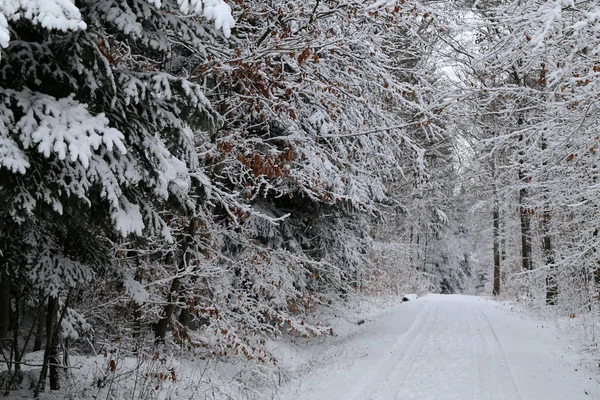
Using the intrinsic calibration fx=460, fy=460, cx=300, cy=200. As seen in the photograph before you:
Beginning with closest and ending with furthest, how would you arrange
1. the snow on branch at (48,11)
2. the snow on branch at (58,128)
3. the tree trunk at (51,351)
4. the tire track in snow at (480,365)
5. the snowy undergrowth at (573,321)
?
the snow on branch at (48,11)
the snow on branch at (58,128)
the tree trunk at (51,351)
the tire track in snow at (480,365)
the snowy undergrowth at (573,321)

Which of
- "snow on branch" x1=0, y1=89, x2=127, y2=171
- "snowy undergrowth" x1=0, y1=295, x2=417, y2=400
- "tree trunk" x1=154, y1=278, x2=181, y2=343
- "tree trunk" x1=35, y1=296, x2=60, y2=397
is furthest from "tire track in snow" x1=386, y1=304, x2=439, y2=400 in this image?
"snow on branch" x1=0, y1=89, x2=127, y2=171

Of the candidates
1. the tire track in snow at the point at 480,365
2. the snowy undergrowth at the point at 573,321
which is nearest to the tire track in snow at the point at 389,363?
the tire track in snow at the point at 480,365

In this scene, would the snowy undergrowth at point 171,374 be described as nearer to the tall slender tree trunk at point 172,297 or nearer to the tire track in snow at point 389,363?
the tall slender tree trunk at point 172,297

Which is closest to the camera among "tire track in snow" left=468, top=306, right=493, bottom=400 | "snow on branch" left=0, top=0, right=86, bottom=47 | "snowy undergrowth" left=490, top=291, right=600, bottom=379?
"snow on branch" left=0, top=0, right=86, bottom=47

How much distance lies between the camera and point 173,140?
4730 mm

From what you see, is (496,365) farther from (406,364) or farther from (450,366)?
(406,364)

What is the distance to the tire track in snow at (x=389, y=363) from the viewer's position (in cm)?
709

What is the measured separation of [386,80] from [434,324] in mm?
8758

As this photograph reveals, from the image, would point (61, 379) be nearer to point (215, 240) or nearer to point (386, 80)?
point (215, 240)

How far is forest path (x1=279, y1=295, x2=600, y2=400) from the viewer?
7.12 meters

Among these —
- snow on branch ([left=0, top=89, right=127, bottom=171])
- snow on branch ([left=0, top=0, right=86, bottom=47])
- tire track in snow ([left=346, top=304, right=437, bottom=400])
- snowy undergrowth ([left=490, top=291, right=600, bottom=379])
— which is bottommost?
tire track in snow ([left=346, top=304, right=437, bottom=400])

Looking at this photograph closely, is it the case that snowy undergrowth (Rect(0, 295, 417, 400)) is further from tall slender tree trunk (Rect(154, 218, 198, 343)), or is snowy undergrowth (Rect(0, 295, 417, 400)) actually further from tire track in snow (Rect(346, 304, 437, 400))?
tire track in snow (Rect(346, 304, 437, 400))

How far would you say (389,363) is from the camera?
8.87m

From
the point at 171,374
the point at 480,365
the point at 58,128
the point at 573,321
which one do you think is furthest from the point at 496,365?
the point at 58,128
